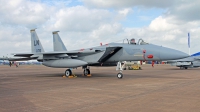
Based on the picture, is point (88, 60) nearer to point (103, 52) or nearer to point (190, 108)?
point (103, 52)

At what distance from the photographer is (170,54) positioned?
12289 millimetres

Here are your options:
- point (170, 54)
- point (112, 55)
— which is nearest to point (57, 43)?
point (112, 55)

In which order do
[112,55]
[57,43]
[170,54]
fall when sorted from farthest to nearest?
1. [57,43]
2. [112,55]
3. [170,54]

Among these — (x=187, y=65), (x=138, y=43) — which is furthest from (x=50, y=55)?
(x=187, y=65)

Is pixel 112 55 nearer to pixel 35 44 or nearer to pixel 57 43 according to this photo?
pixel 57 43

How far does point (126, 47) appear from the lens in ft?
45.2

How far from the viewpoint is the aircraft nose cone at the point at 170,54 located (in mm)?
12098

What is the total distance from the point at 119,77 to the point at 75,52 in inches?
148

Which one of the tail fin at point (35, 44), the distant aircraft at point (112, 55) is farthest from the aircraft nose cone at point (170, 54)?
the tail fin at point (35, 44)

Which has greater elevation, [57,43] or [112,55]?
[57,43]

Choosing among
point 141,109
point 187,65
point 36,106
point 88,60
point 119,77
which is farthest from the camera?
point 187,65

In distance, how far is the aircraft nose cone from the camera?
476 inches

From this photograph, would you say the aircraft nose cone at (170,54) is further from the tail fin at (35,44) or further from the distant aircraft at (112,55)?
the tail fin at (35,44)

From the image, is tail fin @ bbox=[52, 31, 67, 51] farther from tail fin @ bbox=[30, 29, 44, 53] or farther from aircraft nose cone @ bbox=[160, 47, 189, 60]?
aircraft nose cone @ bbox=[160, 47, 189, 60]
